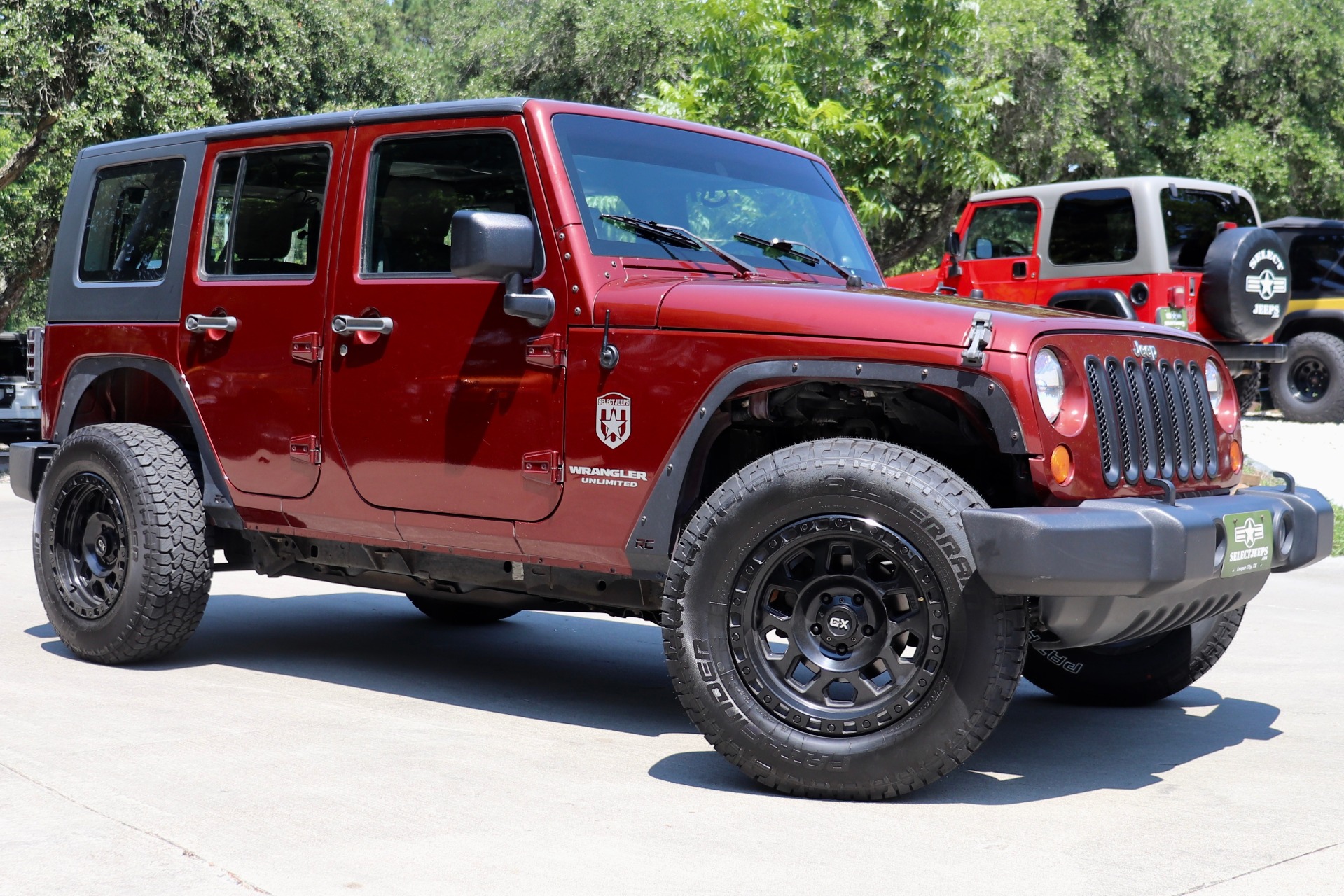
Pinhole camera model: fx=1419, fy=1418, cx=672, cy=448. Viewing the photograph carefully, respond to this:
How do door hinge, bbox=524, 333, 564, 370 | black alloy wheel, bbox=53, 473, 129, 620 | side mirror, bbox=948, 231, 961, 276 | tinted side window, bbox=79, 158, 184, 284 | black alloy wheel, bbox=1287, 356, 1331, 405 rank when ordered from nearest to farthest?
door hinge, bbox=524, 333, 564, 370, black alloy wheel, bbox=53, 473, 129, 620, tinted side window, bbox=79, 158, 184, 284, side mirror, bbox=948, 231, 961, 276, black alloy wheel, bbox=1287, 356, 1331, 405

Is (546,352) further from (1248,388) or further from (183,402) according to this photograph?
(1248,388)

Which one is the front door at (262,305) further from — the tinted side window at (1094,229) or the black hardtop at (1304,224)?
the black hardtop at (1304,224)

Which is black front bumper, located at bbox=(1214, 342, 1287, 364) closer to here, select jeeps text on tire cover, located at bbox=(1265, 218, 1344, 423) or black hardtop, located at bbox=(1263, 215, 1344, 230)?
select jeeps text on tire cover, located at bbox=(1265, 218, 1344, 423)

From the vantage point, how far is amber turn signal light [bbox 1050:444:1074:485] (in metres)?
3.77

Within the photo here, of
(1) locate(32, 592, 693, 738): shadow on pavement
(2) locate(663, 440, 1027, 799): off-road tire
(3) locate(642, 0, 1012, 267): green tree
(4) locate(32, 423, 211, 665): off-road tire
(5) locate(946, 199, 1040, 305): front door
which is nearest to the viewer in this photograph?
(2) locate(663, 440, 1027, 799): off-road tire

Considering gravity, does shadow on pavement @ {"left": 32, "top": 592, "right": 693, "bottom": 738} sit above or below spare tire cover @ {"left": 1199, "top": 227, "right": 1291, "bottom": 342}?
below

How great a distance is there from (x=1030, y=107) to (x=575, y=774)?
20.4 m

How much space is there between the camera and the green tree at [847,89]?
1477 cm

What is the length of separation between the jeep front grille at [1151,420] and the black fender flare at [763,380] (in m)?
0.33

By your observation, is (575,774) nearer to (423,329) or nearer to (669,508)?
(669,508)

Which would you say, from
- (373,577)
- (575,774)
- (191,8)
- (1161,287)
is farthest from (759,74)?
(575,774)

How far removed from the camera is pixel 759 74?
14859 mm

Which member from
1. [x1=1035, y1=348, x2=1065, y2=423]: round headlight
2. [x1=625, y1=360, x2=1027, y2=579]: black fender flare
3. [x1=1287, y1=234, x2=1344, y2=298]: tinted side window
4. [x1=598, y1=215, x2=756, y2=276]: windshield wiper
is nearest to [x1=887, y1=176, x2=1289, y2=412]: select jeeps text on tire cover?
[x1=1287, y1=234, x2=1344, y2=298]: tinted side window

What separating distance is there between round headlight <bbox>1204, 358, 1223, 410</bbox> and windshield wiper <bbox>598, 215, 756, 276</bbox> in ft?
4.96
